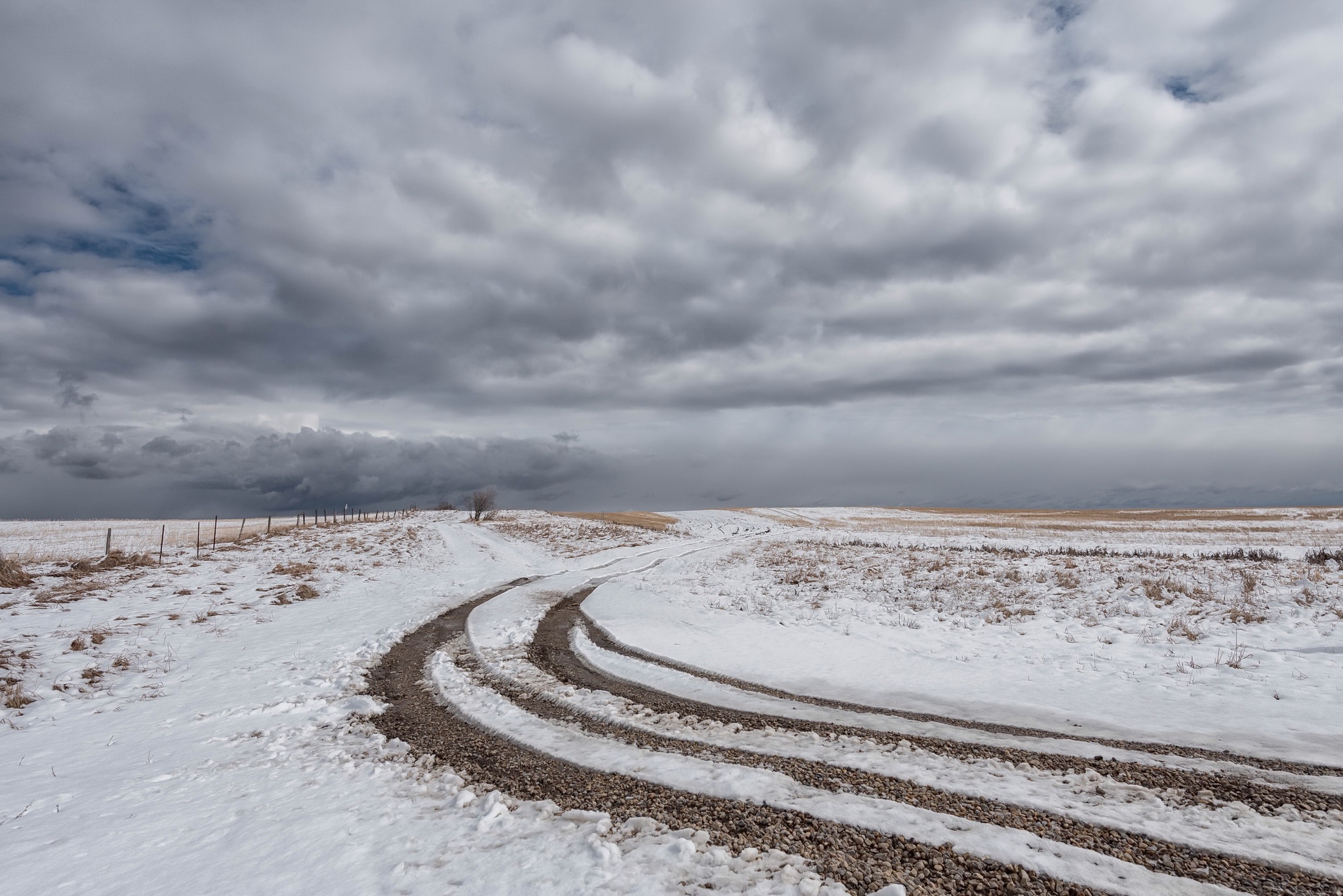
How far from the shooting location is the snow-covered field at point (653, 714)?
5.66 m

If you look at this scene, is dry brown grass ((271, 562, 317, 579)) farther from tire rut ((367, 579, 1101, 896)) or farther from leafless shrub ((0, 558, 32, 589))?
tire rut ((367, 579, 1101, 896))

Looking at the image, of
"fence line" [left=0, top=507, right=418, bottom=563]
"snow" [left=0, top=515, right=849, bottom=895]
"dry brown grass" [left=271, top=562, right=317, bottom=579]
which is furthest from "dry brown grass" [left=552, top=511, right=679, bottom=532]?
"snow" [left=0, top=515, right=849, bottom=895]

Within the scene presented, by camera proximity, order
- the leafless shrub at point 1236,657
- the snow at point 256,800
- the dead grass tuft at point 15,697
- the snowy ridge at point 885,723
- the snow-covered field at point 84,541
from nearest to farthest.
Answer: the snow at point 256,800 → the snowy ridge at point 885,723 → the dead grass tuft at point 15,697 → the leafless shrub at point 1236,657 → the snow-covered field at point 84,541

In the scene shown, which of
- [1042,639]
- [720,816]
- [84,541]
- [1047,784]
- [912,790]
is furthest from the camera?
[84,541]

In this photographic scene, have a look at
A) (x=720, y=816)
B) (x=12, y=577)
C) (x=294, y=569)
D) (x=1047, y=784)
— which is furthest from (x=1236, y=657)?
(x=12, y=577)

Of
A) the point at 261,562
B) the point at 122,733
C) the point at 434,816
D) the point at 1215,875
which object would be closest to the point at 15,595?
the point at 261,562

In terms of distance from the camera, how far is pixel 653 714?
9.72 metres

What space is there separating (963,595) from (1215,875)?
16.1 m

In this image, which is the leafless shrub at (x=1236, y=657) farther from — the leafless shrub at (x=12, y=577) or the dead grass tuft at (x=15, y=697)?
the leafless shrub at (x=12, y=577)

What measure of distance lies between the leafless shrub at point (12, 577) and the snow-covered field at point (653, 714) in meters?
0.62

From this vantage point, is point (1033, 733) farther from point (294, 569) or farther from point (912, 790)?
point (294, 569)

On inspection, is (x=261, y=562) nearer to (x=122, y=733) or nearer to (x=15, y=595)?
(x=15, y=595)

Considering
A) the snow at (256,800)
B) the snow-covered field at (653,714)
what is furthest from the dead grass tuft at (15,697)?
the snow at (256,800)

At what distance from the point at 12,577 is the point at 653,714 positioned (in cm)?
2795
